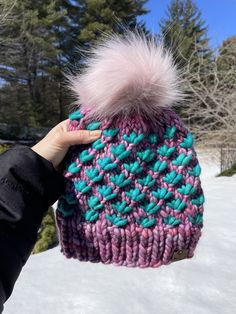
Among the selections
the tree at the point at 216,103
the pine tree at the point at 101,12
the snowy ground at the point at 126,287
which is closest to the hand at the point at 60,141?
the snowy ground at the point at 126,287

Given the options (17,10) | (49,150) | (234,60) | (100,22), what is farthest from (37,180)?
(100,22)

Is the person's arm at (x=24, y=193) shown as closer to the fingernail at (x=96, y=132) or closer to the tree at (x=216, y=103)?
the fingernail at (x=96, y=132)

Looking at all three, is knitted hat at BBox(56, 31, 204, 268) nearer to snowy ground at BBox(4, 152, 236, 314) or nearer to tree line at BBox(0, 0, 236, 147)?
snowy ground at BBox(4, 152, 236, 314)

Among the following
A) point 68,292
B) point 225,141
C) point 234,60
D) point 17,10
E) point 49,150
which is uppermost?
point 17,10

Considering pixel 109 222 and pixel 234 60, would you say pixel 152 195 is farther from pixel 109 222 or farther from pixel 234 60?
pixel 234 60

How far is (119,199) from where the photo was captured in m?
0.76

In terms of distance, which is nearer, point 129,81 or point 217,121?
point 129,81

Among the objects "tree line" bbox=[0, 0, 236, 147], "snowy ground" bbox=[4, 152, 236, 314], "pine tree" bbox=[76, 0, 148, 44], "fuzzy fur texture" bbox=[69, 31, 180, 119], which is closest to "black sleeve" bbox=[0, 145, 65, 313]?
"fuzzy fur texture" bbox=[69, 31, 180, 119]

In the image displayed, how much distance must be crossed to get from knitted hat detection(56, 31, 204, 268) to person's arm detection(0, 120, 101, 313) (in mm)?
30

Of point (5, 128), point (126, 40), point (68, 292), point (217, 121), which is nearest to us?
point (126, 40)

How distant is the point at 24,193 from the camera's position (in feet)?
2.35

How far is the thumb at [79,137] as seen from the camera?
73cm

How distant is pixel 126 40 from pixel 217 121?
22.3 ft

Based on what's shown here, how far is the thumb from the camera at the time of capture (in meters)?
0.73
